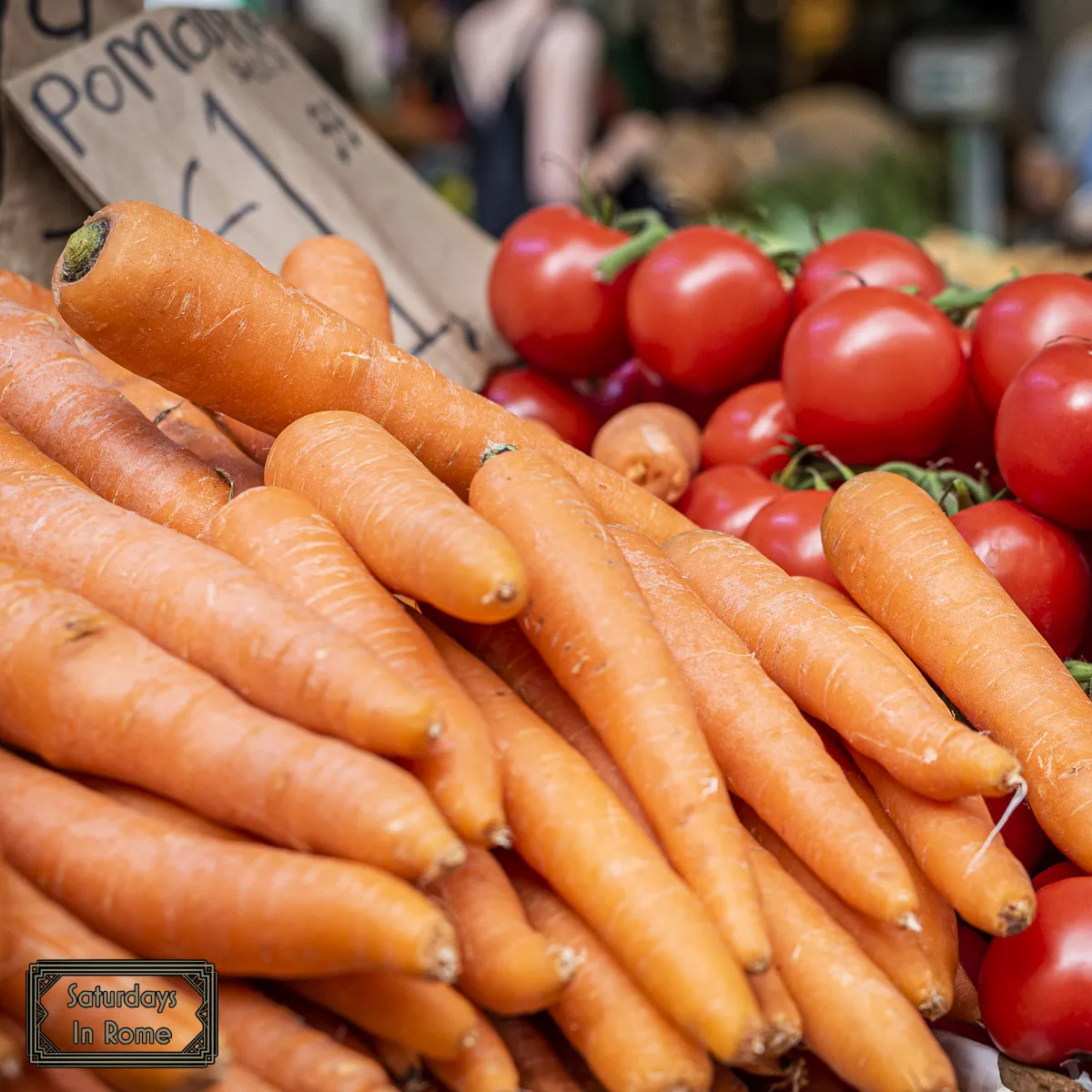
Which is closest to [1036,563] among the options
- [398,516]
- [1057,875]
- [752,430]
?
[1057,875]

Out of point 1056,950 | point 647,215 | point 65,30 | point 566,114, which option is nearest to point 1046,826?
point 1056,950

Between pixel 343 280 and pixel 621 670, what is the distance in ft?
2.41

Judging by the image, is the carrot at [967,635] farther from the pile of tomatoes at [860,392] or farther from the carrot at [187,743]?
the carrot at [187,743]

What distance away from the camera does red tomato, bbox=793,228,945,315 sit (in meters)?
1.67

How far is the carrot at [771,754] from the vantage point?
2.77 ft

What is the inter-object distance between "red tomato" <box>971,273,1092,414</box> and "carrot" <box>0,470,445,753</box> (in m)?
0.99

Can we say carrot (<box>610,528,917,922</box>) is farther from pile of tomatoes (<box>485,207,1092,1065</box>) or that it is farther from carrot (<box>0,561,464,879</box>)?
carrot (<box>0,561,464,879</box>)

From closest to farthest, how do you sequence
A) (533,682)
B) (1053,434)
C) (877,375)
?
(533,682) → (1053,434) → (877,375)

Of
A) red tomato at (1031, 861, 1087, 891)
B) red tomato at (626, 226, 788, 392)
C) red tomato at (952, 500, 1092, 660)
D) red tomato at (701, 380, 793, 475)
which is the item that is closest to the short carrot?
red tomato at (1031, 861, 1087, 891)

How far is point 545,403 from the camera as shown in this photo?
5.90ft

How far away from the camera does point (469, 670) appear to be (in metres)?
0.92

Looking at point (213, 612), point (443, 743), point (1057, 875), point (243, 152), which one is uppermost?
point (243, 152)

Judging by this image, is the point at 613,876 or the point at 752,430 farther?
the point at 752,430

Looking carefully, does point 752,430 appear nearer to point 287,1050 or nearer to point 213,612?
point 213,612
